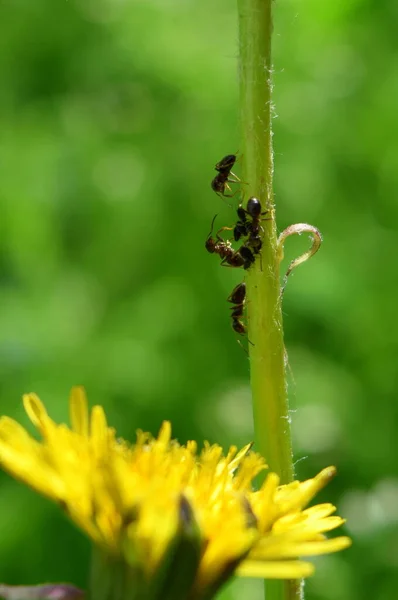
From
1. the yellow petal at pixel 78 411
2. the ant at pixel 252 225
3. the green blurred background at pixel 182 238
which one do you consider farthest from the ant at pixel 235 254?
the green blurred background at pixel 182 238

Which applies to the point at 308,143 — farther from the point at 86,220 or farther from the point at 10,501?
the point at 10,501

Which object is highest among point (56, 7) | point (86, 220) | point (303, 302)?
point (56, 7)

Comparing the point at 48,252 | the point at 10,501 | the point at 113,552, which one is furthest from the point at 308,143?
the point at 113,552

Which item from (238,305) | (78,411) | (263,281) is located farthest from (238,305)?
(78,411)

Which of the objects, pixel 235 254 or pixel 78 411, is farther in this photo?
pixel 235 254

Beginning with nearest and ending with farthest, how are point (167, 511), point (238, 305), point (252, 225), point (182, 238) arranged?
point (167, 511)
point (252, 225)
point (238, 305)
point (182, 238)

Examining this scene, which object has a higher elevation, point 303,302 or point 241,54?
point 303,302

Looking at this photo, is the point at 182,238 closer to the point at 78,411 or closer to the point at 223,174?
the point at 223,174
